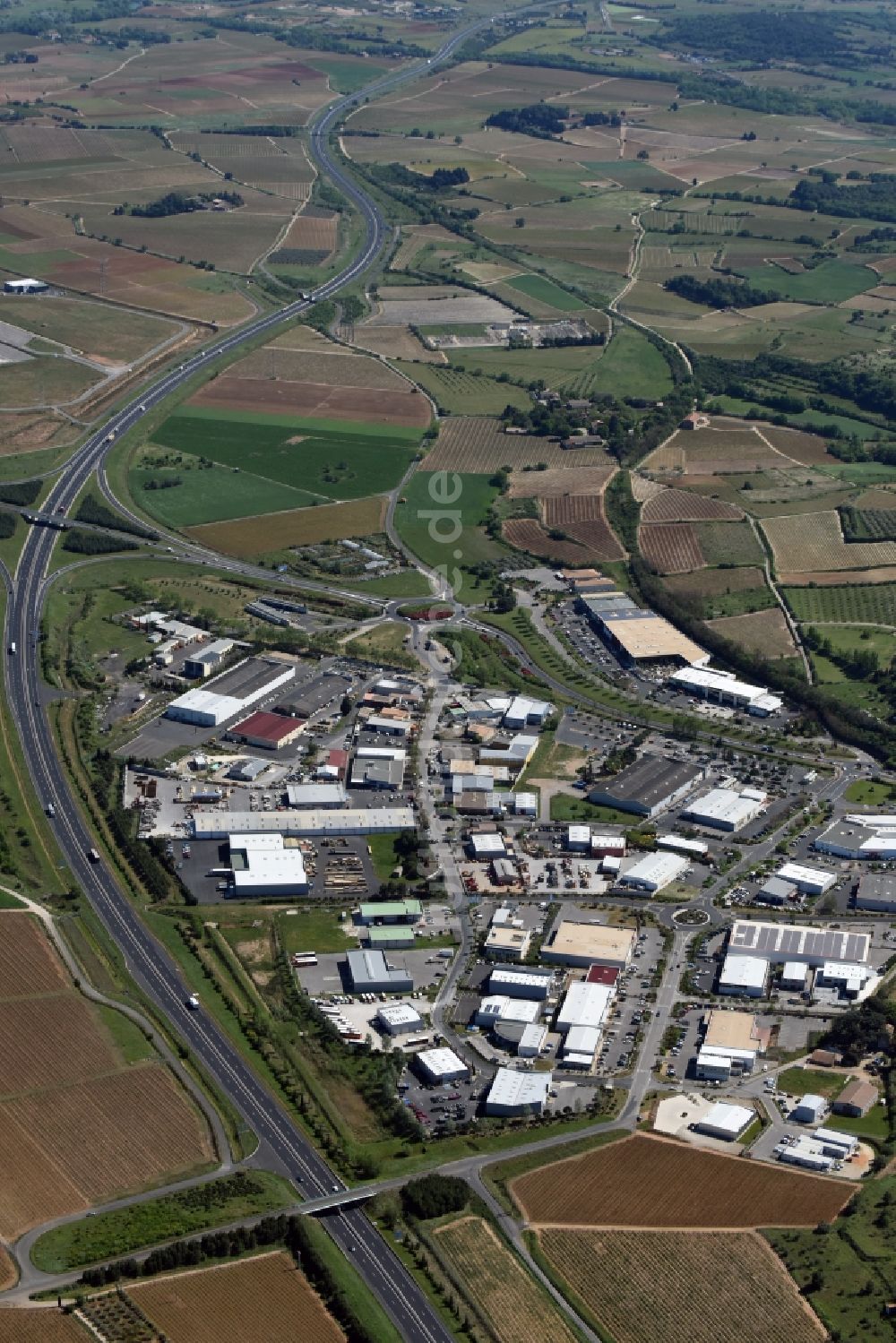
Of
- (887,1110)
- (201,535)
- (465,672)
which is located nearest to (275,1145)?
(887,1110)

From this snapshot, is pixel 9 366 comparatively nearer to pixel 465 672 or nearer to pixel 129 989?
pixel 465 672

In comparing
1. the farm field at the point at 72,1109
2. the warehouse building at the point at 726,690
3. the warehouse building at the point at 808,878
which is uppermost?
the warehouse building at the point at 726,690

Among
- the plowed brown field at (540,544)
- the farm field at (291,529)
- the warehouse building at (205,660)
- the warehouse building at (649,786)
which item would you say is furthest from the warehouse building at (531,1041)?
the farm field at (291,529)

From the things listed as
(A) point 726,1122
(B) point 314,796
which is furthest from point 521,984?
(B) point 314,796

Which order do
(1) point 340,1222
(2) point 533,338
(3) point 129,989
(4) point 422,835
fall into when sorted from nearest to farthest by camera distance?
1. (1) point 340,1222
2. (3) point 129,989
3. (4) point 422,835
4. (2) point 533,338

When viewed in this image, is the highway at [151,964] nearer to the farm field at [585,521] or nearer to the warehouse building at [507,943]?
the warehouse building at [507,943]

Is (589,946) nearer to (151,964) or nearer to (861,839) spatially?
(861,839)

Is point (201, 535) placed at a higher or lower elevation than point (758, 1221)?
higher
